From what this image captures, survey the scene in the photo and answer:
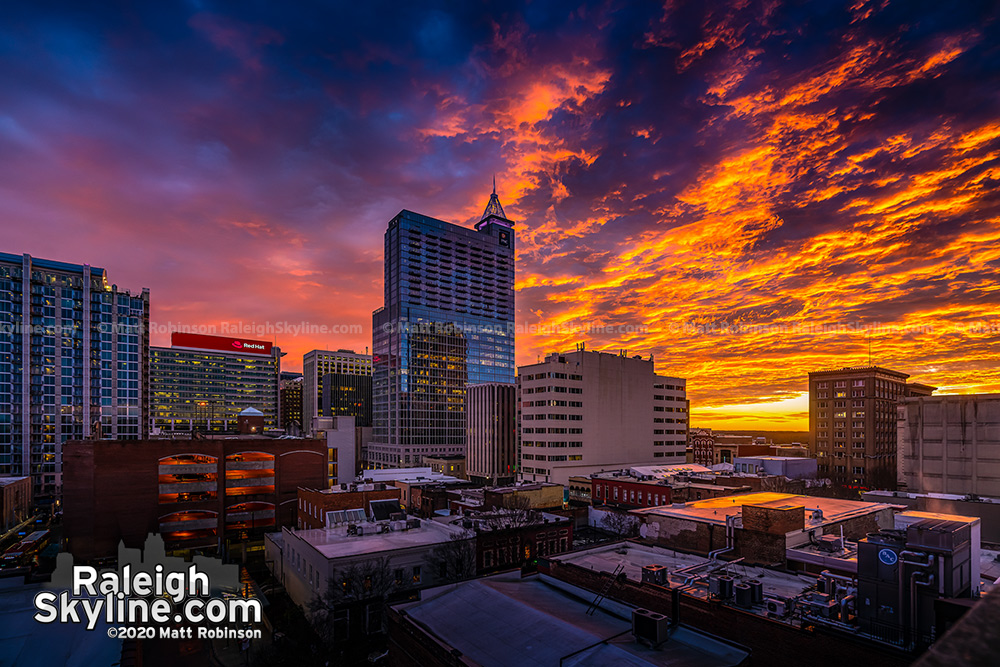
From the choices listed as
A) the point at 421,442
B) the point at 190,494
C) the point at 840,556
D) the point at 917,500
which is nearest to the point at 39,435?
the point at 190,494

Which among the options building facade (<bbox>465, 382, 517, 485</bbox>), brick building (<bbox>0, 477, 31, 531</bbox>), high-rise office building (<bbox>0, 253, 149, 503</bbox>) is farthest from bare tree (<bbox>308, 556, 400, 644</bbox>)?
high-rise office building (<bbox>0, 253, 149, 503</bbox>)

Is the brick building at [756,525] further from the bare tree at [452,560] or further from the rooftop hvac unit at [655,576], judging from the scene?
the bare tree at [452,560]

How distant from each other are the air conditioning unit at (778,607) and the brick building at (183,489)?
77.3m

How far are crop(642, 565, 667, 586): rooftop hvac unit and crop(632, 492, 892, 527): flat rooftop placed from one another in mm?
11391

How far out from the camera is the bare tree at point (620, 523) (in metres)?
75.3

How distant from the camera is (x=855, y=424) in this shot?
15062 centimetres

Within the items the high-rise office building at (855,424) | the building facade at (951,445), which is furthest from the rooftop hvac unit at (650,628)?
the high-rise office building at (855,424)

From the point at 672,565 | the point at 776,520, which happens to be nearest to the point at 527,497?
the point at 672,565

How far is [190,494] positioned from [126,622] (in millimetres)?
53235

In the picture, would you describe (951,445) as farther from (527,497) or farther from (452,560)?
(452,560)

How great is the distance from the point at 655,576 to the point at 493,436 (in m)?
123

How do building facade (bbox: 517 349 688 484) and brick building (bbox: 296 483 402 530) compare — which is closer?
brick building (bbox: 296 483 402 530)

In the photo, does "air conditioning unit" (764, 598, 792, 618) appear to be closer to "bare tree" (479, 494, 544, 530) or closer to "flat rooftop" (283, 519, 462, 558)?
"flat rooftop" (283, 519, 462, 558)

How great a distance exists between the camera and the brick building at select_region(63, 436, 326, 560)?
70.6 m
